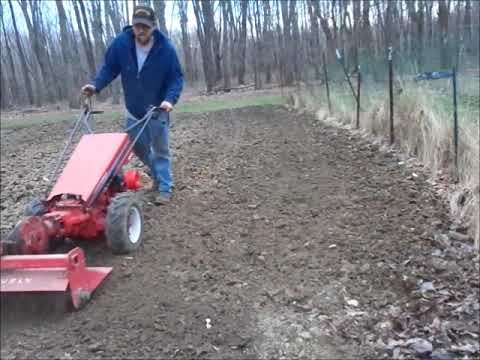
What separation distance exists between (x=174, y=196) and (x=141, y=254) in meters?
1.66

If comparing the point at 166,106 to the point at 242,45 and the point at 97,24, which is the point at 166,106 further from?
the point at 242,45

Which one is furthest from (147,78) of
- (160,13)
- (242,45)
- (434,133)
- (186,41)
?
(186,41)

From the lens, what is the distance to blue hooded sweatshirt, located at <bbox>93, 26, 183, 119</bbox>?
5137 mm

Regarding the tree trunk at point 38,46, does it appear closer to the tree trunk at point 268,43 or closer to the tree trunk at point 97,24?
the tree trunk at point 97,24

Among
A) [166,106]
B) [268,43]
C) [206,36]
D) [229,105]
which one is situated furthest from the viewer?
[268,43]

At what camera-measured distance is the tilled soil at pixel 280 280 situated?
3.01 meters

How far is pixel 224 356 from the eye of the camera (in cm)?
287

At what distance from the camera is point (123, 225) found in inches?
155

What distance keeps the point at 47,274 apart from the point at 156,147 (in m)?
2.47

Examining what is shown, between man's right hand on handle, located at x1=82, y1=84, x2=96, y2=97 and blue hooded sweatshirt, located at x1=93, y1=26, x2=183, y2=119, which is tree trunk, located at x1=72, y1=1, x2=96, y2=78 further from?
man's right hand on handle, located at x1=82, y1=84, x2=96, y2=97

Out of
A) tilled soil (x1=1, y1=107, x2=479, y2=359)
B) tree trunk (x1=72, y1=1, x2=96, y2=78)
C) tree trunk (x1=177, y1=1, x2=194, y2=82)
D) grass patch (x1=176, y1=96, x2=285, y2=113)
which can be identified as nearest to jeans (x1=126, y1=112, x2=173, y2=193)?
tilled soil (x1=1, y1=107, x2=479, y2=359)

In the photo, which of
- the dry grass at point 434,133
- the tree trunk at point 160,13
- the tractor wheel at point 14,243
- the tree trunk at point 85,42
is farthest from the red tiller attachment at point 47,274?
the tree trunk at point 160,13

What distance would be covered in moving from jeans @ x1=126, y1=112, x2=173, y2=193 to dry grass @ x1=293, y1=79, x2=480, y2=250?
2668mm

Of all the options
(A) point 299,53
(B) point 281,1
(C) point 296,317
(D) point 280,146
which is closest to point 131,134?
(C) point 296,317
